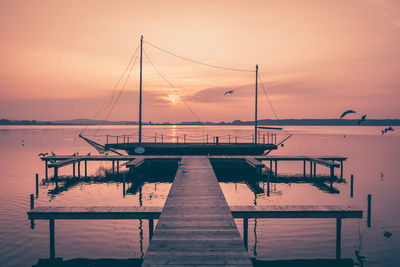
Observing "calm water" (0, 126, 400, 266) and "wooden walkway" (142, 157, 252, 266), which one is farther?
"calm water" (0, 126, 400, 266)

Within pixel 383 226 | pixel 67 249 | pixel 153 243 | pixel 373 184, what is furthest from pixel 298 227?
pixel 373 184

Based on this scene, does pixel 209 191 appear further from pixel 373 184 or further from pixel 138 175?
pixel 373 184

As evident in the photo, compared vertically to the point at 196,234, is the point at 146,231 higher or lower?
lower

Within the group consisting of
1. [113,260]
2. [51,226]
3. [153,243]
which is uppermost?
[153,243]

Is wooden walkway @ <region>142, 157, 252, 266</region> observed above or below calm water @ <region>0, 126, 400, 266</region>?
above

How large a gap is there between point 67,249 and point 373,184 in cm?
2795

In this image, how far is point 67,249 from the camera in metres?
13.0

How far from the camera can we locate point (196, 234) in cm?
865

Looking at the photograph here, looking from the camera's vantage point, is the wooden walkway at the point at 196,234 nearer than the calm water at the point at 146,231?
Yes

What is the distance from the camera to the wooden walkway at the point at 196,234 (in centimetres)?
706

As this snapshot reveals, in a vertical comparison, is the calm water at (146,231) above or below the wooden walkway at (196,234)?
below

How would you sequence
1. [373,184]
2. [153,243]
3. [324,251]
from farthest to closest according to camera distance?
[373,184] → [324,251] → [153,243]

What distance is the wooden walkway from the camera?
7062 mm

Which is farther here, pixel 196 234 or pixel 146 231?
pixel 146 231
